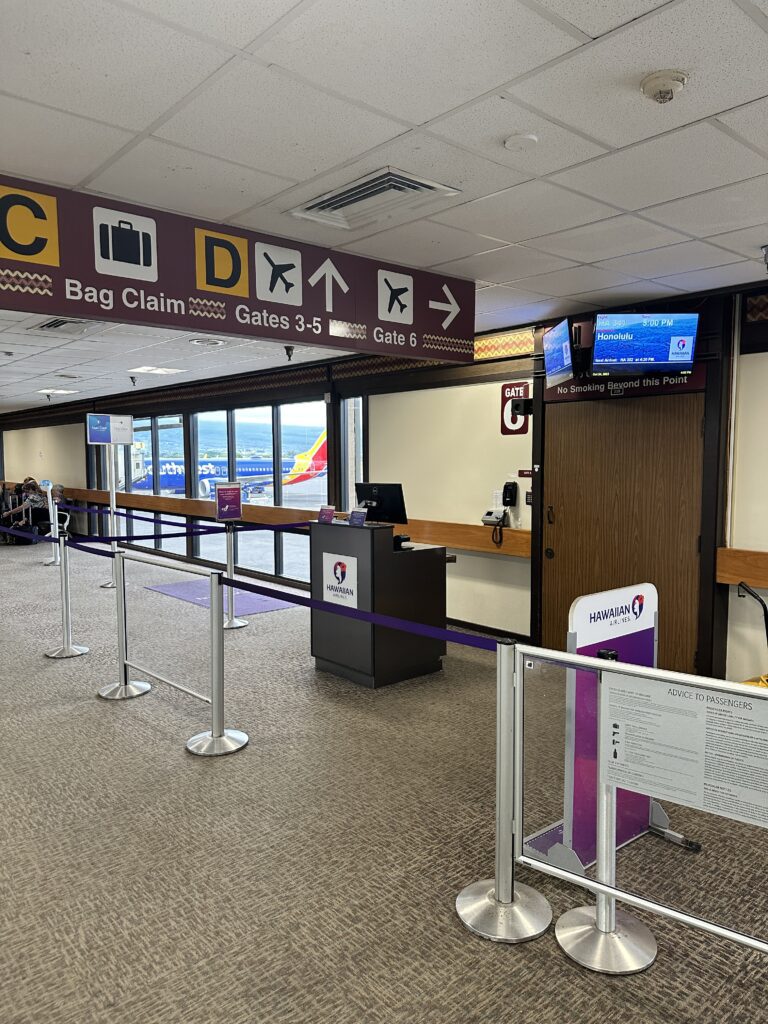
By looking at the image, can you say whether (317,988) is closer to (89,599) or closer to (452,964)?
(452,964)

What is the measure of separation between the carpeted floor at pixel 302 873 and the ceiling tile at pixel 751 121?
2737mm

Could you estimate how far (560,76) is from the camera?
2.09m

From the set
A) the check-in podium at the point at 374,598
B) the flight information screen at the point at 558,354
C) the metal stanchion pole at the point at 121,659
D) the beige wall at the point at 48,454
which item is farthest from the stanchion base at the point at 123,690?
the beige wall at the point at 48,454

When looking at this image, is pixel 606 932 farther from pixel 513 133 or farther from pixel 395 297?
pixel 395 297

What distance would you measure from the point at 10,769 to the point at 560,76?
393 centimetres

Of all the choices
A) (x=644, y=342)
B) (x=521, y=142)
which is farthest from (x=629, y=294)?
(x=521, y=142)

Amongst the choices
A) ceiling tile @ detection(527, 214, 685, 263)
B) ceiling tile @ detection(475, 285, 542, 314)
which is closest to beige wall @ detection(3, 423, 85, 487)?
ceiling tile @ detection(475, 285, 542, 314)

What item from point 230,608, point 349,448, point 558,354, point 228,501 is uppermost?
point 558,354

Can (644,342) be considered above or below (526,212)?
below

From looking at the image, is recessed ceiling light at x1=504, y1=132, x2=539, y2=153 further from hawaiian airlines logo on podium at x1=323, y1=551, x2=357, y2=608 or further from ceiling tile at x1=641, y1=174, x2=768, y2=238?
hawaiian airlines logo on podium at x1=323, y1=551, x2=357, y2=608

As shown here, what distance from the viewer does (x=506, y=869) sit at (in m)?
2.50

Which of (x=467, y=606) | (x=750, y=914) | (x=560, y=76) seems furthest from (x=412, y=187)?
(x=467, y=606)

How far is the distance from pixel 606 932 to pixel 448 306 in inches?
130

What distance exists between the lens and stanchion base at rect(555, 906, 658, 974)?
2.28 m
